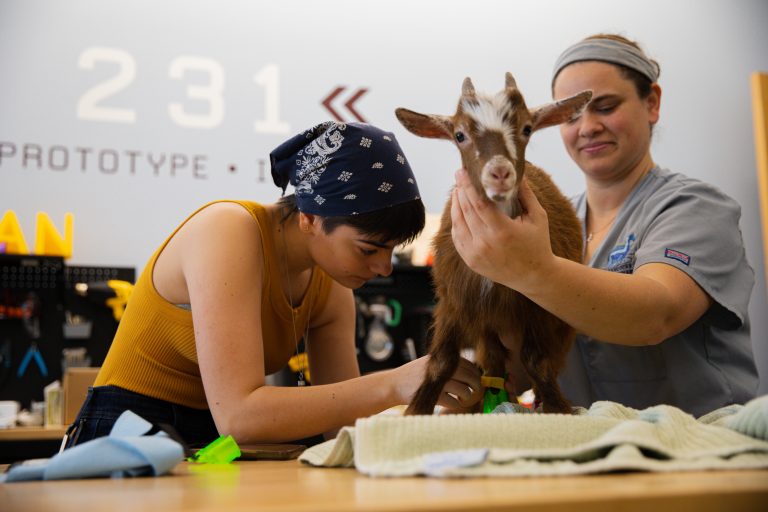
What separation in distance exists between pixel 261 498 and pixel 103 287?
301 centimetres

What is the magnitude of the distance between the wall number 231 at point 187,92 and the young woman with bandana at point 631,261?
236 cm

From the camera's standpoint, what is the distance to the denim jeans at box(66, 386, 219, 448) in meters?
1.50

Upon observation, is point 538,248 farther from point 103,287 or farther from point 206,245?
point 103,287

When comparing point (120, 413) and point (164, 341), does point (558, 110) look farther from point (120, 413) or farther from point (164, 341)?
point (120, 413)

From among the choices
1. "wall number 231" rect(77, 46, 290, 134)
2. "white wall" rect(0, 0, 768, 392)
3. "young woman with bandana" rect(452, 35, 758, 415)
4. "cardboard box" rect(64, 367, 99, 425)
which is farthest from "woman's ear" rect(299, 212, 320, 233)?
"wall number 231" rect(77, 46, 290, 134)

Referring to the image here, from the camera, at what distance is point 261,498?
0.66 m

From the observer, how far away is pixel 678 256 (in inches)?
55.6

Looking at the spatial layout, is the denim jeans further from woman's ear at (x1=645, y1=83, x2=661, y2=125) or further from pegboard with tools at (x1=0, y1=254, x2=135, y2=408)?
pegboard with tools at (x1=0, y1=254, x2=135, y2=408)

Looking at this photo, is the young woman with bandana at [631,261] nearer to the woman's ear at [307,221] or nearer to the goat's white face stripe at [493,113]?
the goat's white face stripe at [493,113]

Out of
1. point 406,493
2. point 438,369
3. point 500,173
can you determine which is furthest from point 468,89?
point 406,493

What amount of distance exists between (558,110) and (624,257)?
47cm

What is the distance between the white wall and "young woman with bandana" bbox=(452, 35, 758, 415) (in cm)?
198

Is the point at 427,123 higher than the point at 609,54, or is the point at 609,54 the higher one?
the point at 609,54

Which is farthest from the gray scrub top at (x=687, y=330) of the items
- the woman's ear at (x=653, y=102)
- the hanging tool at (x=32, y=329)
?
the hanging tool at (x=32, y=329)
